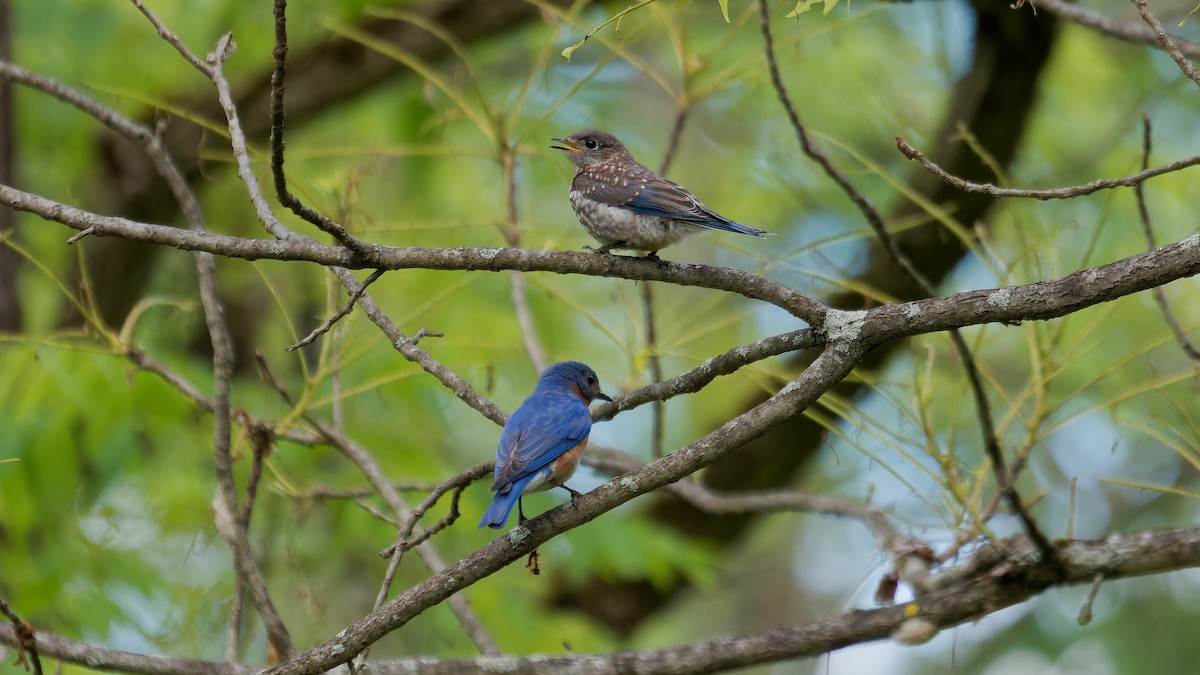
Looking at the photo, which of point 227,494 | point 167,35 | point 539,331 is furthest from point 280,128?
point 539,331

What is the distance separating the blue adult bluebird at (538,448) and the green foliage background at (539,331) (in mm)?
792

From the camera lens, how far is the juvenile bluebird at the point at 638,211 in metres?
4.64

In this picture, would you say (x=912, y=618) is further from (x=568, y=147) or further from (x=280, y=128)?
(x=280, y=128)

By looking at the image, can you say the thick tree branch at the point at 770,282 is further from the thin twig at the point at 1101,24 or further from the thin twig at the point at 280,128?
the thin twig at the point at 1101,24

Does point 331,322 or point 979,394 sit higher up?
point 979,394

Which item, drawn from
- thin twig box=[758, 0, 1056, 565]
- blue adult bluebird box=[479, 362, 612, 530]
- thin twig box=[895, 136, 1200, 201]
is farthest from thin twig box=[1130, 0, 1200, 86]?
blue adult bluebird box=[479, 362, 612, 530]

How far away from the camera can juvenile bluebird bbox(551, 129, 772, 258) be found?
4.64 metres

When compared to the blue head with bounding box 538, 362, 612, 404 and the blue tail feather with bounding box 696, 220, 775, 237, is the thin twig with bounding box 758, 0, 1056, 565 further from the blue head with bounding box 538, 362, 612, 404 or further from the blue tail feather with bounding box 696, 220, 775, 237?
the blue head with bounding box 538, 362, 612, 404

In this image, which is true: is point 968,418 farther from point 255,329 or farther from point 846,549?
point 255,329

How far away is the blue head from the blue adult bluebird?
241 mm

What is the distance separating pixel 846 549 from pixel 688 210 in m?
8.43

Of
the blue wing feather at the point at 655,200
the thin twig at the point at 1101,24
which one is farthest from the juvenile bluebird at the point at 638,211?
the thin twig at the point at 1101,24

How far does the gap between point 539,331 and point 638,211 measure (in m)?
3.85

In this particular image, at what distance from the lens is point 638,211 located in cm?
467
